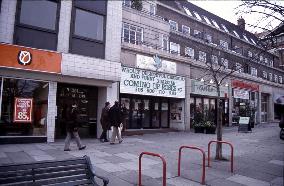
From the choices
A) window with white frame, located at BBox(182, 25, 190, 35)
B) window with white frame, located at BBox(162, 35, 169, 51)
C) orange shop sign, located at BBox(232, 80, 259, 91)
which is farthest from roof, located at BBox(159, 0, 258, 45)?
window with white frame, located at BBox(162, 35, 169, 51)

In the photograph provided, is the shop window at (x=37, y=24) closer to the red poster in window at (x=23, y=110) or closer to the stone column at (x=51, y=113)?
the stone column at (x=51, y=113)

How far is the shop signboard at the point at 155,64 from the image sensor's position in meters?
17.0

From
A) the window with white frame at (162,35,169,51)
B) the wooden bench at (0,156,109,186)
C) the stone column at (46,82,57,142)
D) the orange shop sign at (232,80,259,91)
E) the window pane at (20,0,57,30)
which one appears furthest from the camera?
the orange shop sign at (232,80,259,91)

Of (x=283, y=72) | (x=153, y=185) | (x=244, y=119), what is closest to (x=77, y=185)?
(x=153, y=185)

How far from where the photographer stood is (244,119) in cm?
2016

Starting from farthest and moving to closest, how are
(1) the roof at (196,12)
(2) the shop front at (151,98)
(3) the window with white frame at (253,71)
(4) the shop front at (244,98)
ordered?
(3) the window with white frame at (253,71) → (1) the roof at (196,12) → (4) the shop front at (244,98) → (2) the shop front at (151,98)

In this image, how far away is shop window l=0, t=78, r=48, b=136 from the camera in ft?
37.2

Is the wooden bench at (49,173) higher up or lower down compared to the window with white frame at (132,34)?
lower down

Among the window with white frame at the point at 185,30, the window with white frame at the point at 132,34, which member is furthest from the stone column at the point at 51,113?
the window with white frame at the point at 185,30

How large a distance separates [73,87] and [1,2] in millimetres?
5410

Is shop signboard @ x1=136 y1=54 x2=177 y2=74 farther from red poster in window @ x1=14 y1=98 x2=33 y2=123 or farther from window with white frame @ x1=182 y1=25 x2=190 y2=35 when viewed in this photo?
window with white frame @ x1=182 y1=25 x2=190 y2=35

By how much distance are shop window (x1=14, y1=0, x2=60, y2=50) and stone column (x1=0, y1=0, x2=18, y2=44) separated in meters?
0.18

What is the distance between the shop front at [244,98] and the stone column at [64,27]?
685 inches

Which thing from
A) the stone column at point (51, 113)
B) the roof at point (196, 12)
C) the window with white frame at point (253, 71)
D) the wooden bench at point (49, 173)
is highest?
the roof at point (196, 12)
